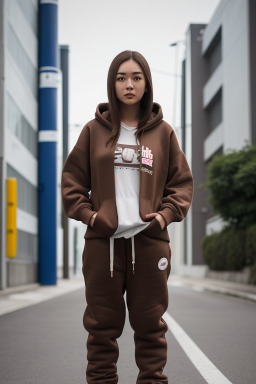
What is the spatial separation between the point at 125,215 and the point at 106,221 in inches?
4.4

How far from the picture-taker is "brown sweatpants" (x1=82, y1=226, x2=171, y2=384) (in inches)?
142

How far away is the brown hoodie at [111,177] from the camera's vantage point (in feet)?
11.9

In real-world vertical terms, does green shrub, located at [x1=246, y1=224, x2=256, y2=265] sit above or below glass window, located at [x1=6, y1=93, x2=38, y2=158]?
below

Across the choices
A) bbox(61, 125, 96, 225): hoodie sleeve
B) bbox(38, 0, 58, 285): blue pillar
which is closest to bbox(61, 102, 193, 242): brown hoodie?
bbox(61, 125, 96, 225): hoodie sleeve

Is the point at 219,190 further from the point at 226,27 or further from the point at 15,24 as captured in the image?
the point at 226,27

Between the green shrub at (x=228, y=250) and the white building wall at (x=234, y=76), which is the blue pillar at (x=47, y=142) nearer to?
the green shrub at (x=228, y=250)

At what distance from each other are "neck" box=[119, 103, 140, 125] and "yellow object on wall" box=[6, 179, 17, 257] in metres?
14.9

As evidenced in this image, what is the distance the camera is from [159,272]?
12.0 ft

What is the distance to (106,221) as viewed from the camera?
3551 millimetres

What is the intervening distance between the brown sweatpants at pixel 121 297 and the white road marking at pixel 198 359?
1.46m

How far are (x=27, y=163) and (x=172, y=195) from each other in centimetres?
2517

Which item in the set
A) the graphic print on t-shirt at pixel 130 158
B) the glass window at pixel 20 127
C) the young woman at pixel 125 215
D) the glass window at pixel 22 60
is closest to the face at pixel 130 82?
the young woman at pixel 125 215

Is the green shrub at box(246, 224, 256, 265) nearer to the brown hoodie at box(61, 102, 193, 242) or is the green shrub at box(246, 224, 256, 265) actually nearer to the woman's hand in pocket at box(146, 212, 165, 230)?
the brown hoodie at box(61, 102, 193, 242)

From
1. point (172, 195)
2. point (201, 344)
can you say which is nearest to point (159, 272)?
point (172, 195)
